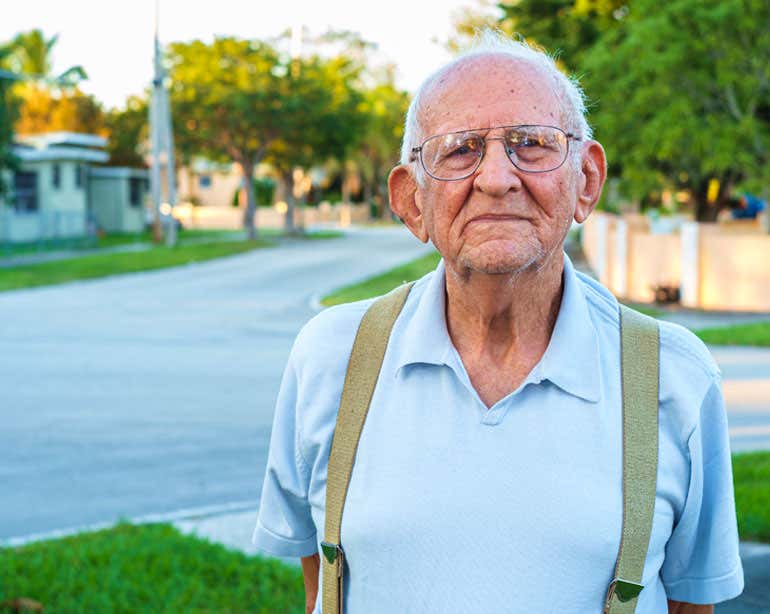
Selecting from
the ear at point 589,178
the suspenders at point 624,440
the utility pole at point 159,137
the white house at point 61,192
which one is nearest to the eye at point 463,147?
the ear at point 589,178

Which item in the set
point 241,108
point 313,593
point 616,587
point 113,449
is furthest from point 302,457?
point 241,108

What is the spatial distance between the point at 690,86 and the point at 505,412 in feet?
60.7

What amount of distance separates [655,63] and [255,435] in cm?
1204

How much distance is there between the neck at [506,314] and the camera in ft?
6.68

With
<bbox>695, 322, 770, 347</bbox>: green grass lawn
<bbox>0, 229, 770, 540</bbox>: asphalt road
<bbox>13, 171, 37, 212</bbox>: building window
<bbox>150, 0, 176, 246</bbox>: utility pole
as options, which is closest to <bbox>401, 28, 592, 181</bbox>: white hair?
<bbox>0, 229, 770, 540</bbox>: asphalt road

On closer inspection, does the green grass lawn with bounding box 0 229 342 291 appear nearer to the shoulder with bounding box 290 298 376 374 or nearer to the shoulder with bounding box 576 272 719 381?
the shoulder with bounding box 290 298 376 374

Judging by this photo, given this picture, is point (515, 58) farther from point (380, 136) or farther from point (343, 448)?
point (380, 136)

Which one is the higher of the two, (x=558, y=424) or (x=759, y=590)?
(x=558, y=424)

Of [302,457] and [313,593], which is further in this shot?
[313,593]

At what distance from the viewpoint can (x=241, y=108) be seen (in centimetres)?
4550

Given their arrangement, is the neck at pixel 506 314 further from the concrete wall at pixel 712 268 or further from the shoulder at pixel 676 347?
the concrete wall at pixel 712 268

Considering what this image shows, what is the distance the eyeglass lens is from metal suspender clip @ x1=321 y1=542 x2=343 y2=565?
2.17 ft

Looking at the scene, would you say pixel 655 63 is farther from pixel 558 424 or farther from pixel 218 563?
pixel 558 424

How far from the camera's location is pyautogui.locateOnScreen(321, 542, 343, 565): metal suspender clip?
1990 millimetres
